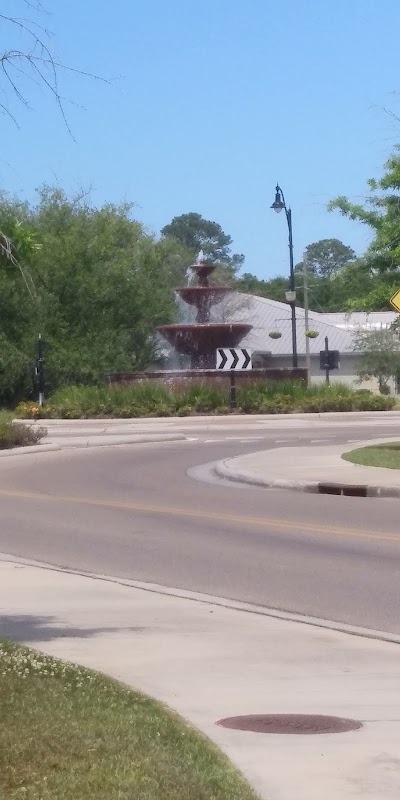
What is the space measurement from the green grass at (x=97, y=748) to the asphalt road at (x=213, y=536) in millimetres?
3397

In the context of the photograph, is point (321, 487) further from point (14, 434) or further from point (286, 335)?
point (286, 335)

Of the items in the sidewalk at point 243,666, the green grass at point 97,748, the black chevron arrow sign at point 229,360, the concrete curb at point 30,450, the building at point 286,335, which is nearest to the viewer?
the green grass at point 97,748

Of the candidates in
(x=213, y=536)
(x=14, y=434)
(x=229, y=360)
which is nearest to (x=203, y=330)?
(x=229, y=360)

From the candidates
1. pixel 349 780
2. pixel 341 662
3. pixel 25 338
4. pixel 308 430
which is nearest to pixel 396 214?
pixel 308 430

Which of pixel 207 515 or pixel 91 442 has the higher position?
pixel 91 442

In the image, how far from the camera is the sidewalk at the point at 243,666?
224 inches

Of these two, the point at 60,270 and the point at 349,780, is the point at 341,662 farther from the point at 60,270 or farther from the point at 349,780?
the point at 60,270

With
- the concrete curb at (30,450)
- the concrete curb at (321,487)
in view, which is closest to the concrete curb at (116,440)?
the concrete curb at (30,450)

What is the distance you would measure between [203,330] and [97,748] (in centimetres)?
4190

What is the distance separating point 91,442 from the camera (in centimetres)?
3259

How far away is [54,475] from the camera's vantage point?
23.9 meters

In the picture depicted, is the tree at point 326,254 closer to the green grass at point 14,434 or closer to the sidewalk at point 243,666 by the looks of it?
the green grass at point 14,434

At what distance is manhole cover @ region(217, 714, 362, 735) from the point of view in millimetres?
6328

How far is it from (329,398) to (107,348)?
13497 millimetres
